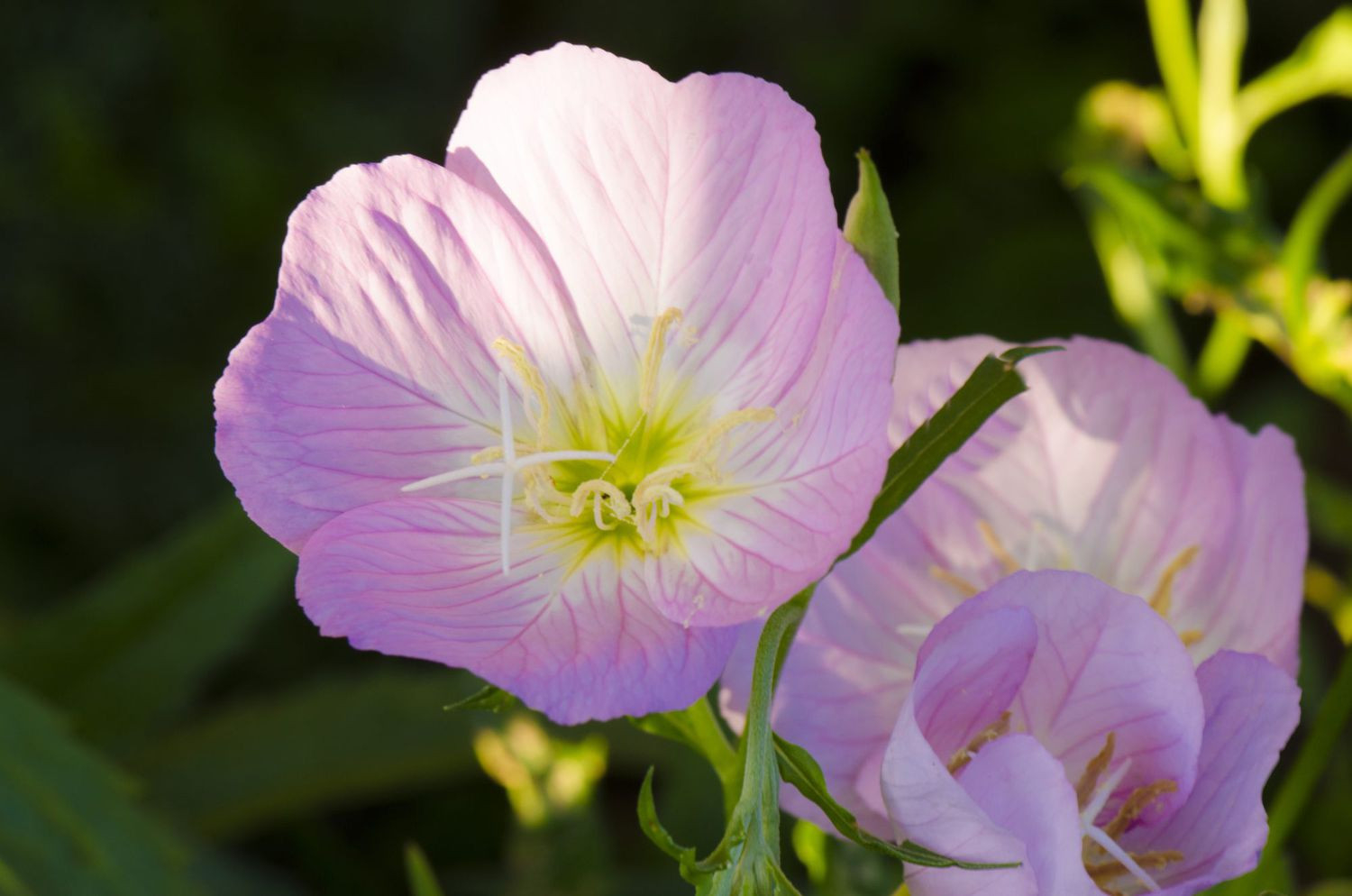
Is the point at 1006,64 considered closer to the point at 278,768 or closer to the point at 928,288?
the point at 928,288

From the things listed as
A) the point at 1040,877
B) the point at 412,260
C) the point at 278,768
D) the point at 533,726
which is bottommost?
the point at 278,768

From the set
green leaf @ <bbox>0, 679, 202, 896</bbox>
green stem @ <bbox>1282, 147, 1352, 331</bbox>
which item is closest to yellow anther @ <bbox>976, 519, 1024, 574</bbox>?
green stem @ <bbox>1282, 147, 1352, 331</bbox>

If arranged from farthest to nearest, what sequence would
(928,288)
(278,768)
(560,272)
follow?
(928,288) < (278,768) < (560,272)

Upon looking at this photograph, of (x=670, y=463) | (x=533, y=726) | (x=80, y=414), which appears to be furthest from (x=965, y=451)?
(x=80, y=414)

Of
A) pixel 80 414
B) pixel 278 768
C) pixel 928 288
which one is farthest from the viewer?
pixel 928 288

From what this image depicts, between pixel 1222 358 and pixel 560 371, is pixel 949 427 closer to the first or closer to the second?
pixel 560 371

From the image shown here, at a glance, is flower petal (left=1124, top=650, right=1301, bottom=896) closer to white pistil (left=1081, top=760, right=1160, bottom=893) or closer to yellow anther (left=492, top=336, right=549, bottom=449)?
white pistil (left=1081, top=760, right=1160, bottom=893)
